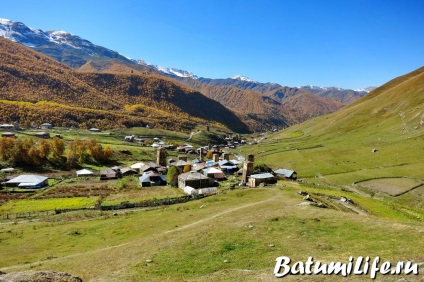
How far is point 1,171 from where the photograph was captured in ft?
280

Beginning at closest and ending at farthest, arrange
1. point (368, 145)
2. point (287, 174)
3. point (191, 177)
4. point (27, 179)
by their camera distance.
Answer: point (191, 177) → point (27, 179) → point (287, 174) → point (368, 145)

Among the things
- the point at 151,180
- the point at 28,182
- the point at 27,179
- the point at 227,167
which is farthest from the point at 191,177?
the point at 27,179

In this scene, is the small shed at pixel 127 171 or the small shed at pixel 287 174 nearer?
the small shed at pixel 287 174

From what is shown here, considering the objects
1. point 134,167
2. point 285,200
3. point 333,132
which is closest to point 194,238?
point 285,200

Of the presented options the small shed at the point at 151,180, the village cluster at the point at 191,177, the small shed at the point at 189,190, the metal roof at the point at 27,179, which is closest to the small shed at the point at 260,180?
the village cluster at the point at 191,177

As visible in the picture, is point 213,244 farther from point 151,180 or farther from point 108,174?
point 108,174

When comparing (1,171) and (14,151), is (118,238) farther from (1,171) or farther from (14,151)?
(14,151)

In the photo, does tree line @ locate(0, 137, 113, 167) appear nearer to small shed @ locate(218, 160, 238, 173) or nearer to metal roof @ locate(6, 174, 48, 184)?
metal roof @ locate(6, 174, 48, 184)

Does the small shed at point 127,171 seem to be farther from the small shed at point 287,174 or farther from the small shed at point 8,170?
the small shed at point 287,174

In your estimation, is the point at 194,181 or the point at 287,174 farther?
the point at 287,174

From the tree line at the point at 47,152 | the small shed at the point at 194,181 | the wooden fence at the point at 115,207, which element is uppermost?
the tree line at the point at 47,152

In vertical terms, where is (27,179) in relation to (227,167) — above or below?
below

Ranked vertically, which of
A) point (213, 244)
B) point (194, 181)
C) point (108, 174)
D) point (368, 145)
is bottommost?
point (108, 174)

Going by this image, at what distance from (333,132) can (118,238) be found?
143 m
